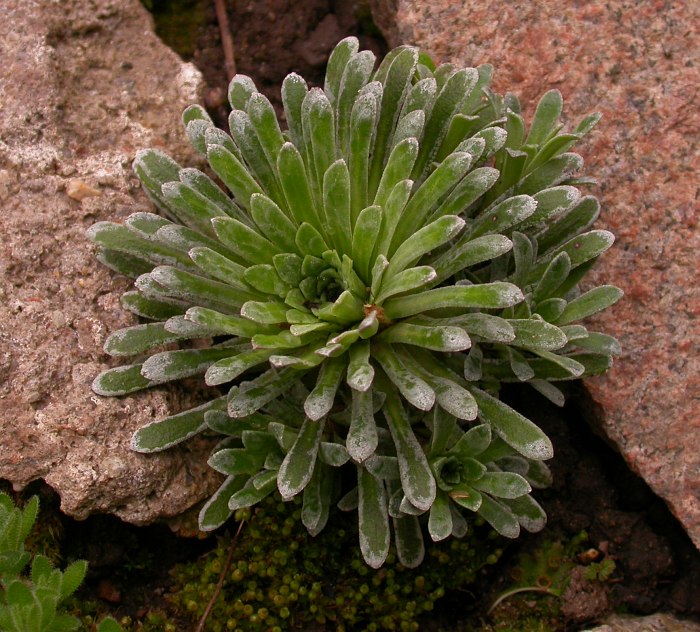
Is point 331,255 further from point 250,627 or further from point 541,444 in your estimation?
point 250,627

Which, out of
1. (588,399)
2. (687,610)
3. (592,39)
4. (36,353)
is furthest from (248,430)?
(592,39)

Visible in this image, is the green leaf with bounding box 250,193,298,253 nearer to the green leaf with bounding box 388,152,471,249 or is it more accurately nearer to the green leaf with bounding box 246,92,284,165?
the green leaf with bounding box 246,92,284,165

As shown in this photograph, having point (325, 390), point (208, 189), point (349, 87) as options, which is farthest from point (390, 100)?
point (325, 390)

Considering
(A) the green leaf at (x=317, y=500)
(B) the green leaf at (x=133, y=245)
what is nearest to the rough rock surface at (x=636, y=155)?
(A) the green leaf at (x=317, y=500)

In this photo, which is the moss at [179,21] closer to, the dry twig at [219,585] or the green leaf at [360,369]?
the green leaf at [360,369]

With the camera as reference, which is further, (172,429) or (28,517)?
(172,429)

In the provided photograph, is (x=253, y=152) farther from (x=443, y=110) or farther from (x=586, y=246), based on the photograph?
(x=586, y=246)
